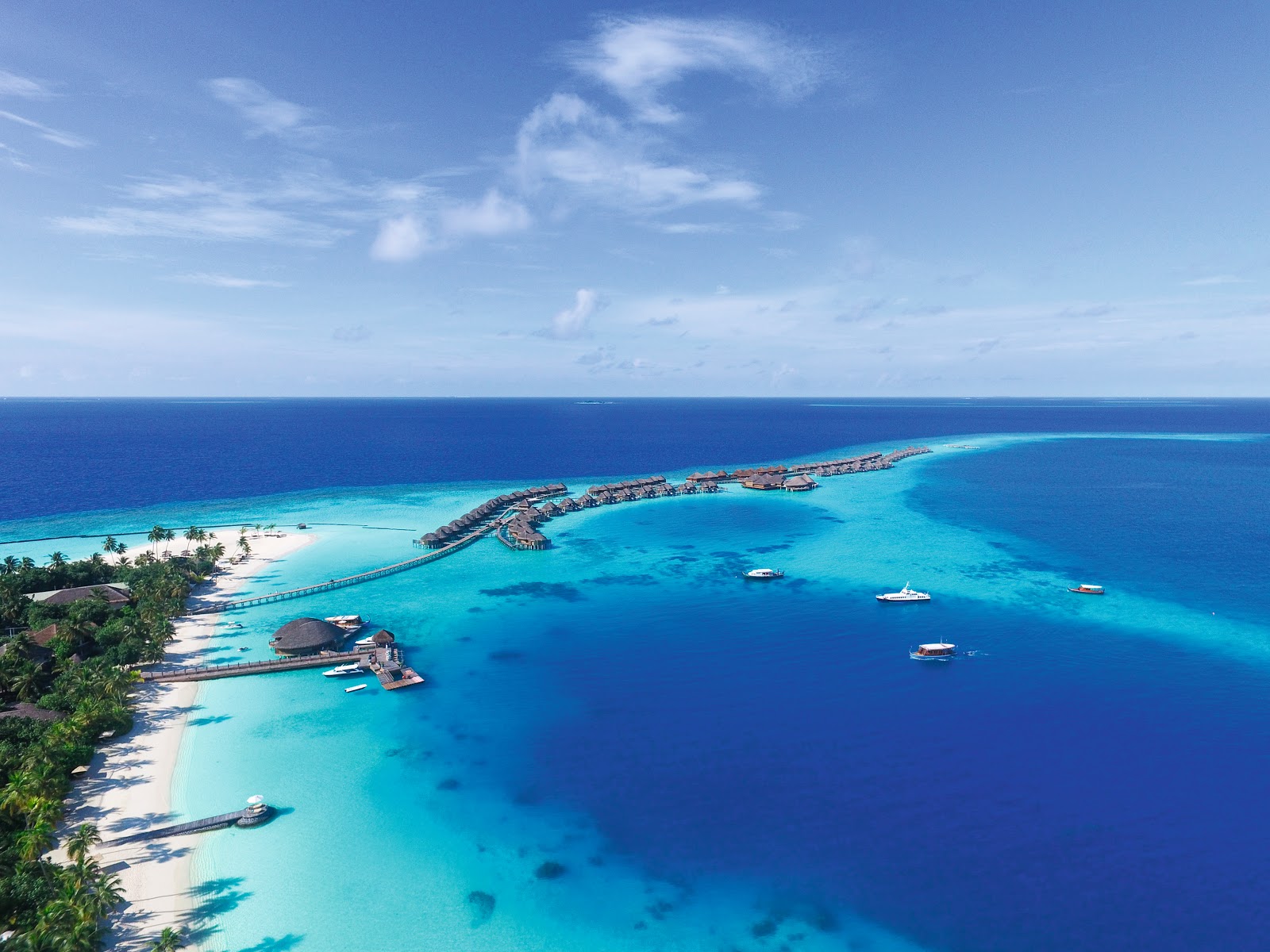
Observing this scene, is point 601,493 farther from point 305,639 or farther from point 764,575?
point 305,639

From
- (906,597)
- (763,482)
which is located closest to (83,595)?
(906,597)

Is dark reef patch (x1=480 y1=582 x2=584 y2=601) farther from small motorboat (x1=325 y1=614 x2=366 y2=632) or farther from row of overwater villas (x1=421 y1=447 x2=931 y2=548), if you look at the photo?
row of overwater villas (x1=421 y1=447 x2=931 y2=548)

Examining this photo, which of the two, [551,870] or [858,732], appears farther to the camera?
[858,732]

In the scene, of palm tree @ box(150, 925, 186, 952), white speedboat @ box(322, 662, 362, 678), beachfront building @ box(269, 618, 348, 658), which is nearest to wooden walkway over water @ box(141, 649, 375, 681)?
white speedboat @ box(322, 662, 362, 678)

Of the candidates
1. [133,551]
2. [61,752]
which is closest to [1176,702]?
[61,752]

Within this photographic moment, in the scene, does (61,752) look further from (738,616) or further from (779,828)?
Result: (738,616)

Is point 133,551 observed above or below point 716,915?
above
